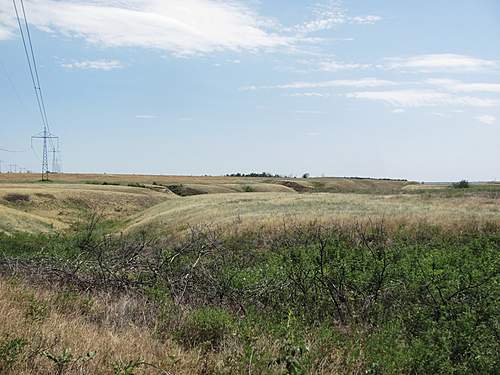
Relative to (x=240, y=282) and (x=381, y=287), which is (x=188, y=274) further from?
(x=381, y=287)

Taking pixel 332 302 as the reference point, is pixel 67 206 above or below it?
below

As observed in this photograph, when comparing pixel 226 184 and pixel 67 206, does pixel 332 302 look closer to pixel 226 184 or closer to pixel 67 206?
pixel 67 206

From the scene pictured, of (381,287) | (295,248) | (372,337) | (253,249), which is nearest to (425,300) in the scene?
(381,287)

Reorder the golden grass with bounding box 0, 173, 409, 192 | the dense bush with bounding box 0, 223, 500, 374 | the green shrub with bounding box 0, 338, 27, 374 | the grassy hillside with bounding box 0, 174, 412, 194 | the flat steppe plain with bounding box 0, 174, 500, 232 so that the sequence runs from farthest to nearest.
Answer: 1. the golden grass with bounding box 0, 173, 409, 192
2. the grassy hillside with bounding box 0, 174, 412, 194
3. the flat steppe plain with bounding box 0, 174, 500, 232
4. the dense bush with bounding box 0, 223, 500, 374
5. the green shrub with bounding box 0, 338, 27, 374

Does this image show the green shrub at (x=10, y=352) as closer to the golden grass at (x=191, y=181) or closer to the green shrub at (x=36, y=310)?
the green shrub at (x=36, y=310)

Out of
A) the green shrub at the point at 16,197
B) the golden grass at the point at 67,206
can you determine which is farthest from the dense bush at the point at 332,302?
the green shrub at the point at 16,197

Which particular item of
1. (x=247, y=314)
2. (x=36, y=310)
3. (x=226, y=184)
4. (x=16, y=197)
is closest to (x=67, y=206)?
(x=16, y=197)

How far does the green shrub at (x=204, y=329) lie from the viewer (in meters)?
6.25

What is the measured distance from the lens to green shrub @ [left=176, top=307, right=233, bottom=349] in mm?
6246

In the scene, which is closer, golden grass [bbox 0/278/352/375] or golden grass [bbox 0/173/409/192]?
golden grass [bbox 0/278/352/375]

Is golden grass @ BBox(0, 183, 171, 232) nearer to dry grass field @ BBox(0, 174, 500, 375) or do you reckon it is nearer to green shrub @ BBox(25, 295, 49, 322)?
dry grass field @ BBox(0, 174, 500, 375)

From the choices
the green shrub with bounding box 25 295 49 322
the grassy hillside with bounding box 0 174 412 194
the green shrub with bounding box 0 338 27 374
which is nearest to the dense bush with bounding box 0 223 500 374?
the green shrub with bounding box 25 295 49 322

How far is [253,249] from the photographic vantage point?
63.2 feet

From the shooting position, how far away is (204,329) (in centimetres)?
643
